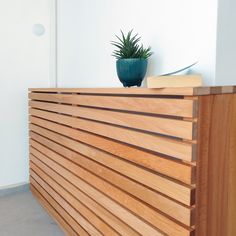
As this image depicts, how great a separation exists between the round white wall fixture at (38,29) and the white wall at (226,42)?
1782 millimetres

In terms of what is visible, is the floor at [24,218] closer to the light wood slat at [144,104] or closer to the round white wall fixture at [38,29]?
the light wood slat at [144,104]

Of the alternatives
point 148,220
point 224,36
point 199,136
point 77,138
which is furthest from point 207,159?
point 77,138

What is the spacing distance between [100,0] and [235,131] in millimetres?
1388

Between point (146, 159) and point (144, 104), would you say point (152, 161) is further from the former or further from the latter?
point (144, 104)

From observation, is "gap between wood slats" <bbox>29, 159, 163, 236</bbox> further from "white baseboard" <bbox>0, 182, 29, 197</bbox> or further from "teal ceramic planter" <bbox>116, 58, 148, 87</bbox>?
"white baseboard" <bbox>0, 182, 29, 197</bbox>

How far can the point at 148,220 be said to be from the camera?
97cm

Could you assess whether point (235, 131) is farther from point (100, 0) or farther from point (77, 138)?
point (100, 0)

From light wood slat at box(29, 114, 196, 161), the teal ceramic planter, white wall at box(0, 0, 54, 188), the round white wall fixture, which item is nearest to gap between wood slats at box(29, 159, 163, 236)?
light wood slat at box(29, 114, 196, 161)

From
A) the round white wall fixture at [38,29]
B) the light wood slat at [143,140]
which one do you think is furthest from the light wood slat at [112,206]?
the round white wall fixture at [38,29]

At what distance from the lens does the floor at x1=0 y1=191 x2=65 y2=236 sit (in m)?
1.74

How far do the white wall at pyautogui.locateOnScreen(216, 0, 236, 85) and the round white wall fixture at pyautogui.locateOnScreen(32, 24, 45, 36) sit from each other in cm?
178

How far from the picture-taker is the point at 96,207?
51.1 inches

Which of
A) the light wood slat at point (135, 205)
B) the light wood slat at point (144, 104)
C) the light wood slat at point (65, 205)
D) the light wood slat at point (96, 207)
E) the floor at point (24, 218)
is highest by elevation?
the light wood slat at point (144, 104)

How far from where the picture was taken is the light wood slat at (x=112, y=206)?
98 centimetres
